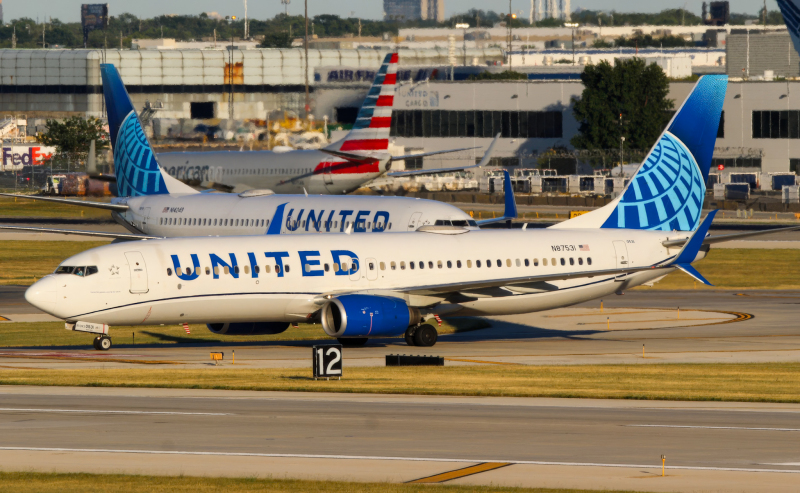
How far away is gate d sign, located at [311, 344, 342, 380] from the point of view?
3282cm

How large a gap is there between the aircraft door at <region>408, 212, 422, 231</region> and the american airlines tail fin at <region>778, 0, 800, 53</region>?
48.4m

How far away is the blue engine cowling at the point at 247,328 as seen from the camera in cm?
4291

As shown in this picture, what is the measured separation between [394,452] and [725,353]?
22.7m

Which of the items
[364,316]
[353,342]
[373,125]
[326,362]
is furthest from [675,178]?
[373,125]

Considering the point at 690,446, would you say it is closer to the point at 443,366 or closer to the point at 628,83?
the point at 443,366

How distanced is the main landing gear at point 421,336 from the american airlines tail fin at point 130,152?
31754mm

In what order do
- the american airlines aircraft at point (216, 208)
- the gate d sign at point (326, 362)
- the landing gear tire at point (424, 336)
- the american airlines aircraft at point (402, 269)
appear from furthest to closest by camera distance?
1. the american airlines aircraft at point (216, 208)
2. the landing gear tire at point (424, 336)
3. the american airlines aircraft at point (402, 269)
4. the gate d sign at point (326, 362)

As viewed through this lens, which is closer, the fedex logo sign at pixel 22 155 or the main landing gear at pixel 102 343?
the main landing gear at pixel 102 343

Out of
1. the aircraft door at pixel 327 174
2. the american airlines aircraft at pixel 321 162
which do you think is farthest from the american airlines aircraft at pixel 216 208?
the aircraft door at pixel 327 174

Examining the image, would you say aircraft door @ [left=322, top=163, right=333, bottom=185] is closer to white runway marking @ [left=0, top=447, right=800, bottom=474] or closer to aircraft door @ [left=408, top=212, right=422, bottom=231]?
aircraft door @ [left=408, top=212, right=422, bottom=231]

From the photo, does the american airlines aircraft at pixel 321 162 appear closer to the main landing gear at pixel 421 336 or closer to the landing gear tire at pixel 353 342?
the landing gear tire at pixel 353 342

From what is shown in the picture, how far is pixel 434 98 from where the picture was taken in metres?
150

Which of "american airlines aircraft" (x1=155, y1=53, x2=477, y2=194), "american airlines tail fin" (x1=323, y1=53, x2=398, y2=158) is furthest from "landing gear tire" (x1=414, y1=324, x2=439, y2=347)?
"american airlines tail fin" (x1=323, y1=53, x2=398, y2=158)

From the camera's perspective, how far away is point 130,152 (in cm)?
7312
